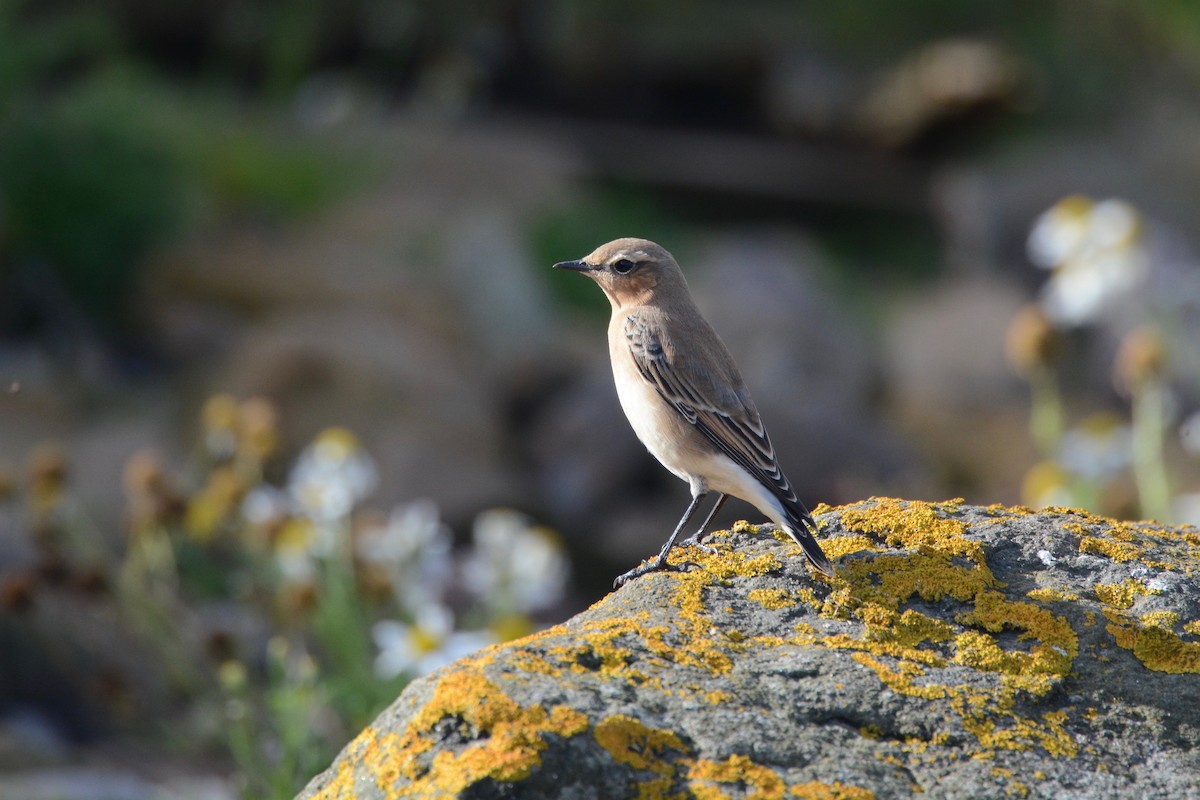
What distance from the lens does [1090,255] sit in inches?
256

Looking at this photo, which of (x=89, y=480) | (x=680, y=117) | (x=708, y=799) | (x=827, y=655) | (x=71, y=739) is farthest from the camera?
(x=680, y=117)

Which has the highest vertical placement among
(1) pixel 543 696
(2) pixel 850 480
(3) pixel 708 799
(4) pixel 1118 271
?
(4) pixel 1118 271

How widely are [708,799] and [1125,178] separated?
1543 cm

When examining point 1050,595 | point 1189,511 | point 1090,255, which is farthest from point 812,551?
point 1090,255

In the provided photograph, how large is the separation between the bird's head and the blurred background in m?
1.43

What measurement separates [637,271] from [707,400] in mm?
812

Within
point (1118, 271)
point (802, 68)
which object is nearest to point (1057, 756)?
point (1118, 271)

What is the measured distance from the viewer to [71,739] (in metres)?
7.07

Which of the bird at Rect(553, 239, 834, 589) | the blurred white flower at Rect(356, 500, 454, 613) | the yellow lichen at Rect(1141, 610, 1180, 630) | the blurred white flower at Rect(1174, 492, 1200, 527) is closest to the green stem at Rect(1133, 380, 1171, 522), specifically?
the blurred white flower at Rect(1174, 492, 1200, 527)

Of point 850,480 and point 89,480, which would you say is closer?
point 89,480

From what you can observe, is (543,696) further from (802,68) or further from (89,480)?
(802,68)

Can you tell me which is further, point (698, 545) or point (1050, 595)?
point (698, 545)

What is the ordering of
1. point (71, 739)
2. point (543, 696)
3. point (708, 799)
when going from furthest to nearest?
1. point (71, 739)
2. point (543, 696)
3. point (708, 799)

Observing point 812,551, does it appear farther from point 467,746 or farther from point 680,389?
point 680,389
